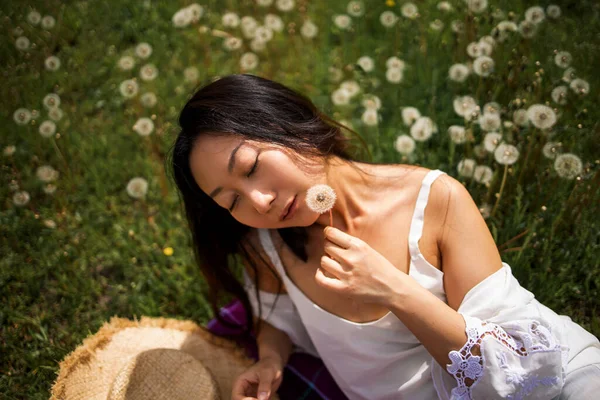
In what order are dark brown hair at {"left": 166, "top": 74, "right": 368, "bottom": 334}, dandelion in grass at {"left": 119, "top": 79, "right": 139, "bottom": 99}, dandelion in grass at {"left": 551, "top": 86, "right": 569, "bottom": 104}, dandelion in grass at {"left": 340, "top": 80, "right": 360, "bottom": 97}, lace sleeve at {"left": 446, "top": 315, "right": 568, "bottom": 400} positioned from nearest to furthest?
1. lace sleeve at {"left": 446, "top": 315, "right": 568, "bottom": 400}
2. dark brown hair at {"left": 166, "top": 74, "right": 368, "bottom": 334}
3. dandelion in grass at {"left": 551, "top": 86, "right": 569, "bottom": 104}
4. dandelion in grass at {"left": 119, "top": 79, "right": 139, "bottom": 99}
5. dandelion in grass at {"left": 340, "top": 80, "right": 360, "bottom": 97}

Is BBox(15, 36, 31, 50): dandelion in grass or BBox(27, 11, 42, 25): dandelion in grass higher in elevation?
BBox(27, 11, 42, 25): dandelion in grass

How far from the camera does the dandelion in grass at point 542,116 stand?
6.63 ft

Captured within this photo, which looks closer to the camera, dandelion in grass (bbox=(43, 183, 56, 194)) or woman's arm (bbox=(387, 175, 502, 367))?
woman's arm (bbox=(387, 175, 502, 367))

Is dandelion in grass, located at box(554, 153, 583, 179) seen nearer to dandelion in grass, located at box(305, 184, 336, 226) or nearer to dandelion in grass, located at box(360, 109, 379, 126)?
dandelion in grass, located at box(360, 109, 379, 126)

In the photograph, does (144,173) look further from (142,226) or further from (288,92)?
(288,92)

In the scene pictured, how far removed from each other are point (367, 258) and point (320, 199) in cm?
20

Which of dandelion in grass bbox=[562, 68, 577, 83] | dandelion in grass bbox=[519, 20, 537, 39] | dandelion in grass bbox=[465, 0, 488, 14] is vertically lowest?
dandelion in grass bbox=[562, 68, 577, 83]

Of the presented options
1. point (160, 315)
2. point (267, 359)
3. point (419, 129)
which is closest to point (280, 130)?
point (267, 359)

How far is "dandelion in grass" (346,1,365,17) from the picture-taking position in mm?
3174

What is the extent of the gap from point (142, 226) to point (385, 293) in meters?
1.54

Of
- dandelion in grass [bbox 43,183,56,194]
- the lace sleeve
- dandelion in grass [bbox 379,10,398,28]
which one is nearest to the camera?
the lace sleeve

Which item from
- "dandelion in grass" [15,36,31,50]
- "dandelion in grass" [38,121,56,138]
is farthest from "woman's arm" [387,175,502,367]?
"dandelion in grass" [15,36,31,50]

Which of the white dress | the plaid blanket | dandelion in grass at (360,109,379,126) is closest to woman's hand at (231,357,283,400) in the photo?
the white dress

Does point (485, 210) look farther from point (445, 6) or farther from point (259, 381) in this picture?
point (445, 6)
